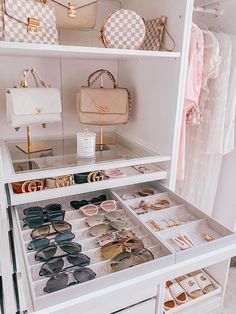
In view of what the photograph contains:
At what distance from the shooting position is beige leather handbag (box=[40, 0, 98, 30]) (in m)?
0.97

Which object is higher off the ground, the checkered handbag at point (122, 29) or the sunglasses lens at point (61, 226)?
the checkered handbag at point (122, 29)

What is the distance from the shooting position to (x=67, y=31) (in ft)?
4.00

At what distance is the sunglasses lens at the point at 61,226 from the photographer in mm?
826

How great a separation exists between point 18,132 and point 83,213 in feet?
1.77

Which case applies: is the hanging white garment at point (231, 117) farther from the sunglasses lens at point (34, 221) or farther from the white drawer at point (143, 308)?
the sunglasses lens at point (34, 221)

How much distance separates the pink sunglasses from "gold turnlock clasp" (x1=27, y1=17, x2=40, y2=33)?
0.59 m

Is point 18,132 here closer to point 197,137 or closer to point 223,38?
point 197,137

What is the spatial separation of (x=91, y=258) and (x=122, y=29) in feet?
2.52

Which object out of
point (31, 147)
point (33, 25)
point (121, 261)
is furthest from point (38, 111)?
point (121, 261)

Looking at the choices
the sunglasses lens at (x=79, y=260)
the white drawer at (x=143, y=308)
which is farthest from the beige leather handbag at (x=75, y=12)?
the white drawer at (x=143, y=308)

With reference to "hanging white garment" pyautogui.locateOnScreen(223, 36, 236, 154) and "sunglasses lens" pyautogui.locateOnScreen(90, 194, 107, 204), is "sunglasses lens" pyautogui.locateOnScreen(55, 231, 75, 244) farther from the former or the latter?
"hanging white garment" pyautogui.locateOnScreen(223, 36, 236, 154)

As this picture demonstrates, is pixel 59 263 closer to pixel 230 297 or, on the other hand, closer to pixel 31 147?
pixel 31 147

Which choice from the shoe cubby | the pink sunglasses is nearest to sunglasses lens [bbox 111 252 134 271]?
the pink sunglasses

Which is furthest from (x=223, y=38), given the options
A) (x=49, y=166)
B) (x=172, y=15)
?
(x=49, y=166)
